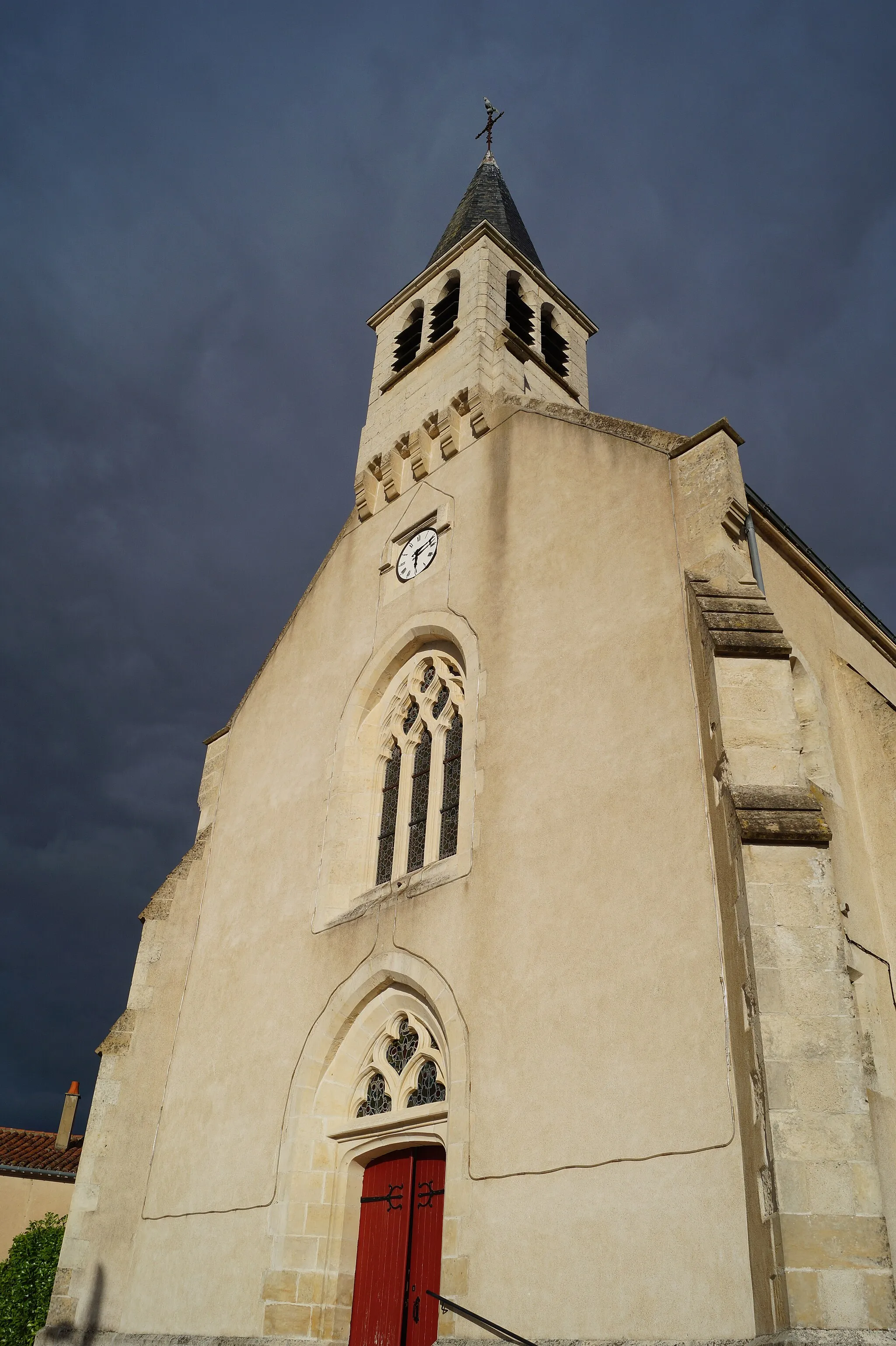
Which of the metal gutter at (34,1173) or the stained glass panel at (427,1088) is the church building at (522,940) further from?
the metal gutter at (34,1173)

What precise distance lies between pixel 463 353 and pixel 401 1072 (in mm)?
8530

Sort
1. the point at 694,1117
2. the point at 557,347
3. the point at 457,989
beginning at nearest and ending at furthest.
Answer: the point at 694,1117, the point at 457,989, the point at 557,347

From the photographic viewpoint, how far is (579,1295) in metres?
6.87

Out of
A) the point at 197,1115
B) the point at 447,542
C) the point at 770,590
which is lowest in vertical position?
the point at 197,1115

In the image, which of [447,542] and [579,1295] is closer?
[579,1295]

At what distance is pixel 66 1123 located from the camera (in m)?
24.4

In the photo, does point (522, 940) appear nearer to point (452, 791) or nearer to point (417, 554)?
point (452, 791)

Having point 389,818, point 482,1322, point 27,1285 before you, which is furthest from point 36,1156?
point 482,1322

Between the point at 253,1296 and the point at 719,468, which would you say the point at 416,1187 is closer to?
the point at 253,1296

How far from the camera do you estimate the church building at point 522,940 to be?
6.45 meters

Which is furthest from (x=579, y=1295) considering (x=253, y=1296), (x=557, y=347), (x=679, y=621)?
(x=557, y=347)

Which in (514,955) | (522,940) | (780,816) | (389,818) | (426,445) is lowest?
(514,955)

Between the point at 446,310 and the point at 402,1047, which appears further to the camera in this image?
the point at 446,310

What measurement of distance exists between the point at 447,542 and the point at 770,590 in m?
3.52
